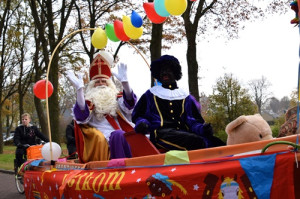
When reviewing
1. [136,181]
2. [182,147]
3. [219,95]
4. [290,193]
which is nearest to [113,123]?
[182,147]

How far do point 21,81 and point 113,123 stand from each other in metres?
20.6

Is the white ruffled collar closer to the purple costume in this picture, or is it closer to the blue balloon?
the purple costume

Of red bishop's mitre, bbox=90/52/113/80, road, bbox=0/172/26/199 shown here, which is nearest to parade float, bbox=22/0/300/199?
red bishop's mitre, bbox=90/52/113/80

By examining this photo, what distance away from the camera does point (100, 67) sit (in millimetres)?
5215

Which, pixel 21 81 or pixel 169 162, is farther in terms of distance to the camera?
pixel 21 81

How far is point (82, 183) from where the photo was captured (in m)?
3.45

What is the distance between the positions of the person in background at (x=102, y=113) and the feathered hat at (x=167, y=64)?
0.53 m

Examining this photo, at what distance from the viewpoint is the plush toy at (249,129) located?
275cm

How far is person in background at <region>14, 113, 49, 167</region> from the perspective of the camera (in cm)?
849

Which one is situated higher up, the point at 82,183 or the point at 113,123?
the point at 113,123

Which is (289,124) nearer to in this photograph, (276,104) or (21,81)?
(21,81)

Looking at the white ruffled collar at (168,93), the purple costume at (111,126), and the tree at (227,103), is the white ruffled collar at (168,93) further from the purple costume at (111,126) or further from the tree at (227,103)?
the tree at (227,103)

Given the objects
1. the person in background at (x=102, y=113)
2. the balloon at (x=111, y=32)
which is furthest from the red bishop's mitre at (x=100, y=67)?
the balloon at (x=111, y=32)

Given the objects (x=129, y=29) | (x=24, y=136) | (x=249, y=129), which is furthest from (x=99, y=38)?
(x=24, y=136)
